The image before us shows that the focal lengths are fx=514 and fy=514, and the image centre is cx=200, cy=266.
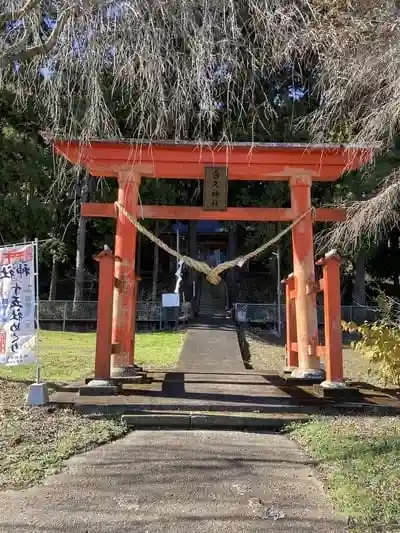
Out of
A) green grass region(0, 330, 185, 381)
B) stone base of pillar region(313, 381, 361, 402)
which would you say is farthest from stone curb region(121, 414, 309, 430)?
green grass region(0, 330, 185, 381)

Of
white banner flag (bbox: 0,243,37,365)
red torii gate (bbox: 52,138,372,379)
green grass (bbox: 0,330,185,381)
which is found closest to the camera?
white banner flag (bbox: 0,243,37,365)

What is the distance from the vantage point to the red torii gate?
7.23 metres

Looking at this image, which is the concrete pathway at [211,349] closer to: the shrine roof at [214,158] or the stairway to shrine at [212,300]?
the shrine roof at [214,158]

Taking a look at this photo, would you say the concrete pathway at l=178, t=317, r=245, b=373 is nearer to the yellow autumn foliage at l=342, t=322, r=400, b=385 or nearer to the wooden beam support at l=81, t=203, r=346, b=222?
the yellow autumn foliage at l=342, t=322, r=400, b=385

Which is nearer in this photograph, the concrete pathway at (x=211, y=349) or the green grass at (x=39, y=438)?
the green grass at (x=39, y=438)

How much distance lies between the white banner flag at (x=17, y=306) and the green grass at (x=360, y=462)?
3135 millimetres

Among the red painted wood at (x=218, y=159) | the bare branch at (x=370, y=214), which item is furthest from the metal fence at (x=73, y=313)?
the bare branch at (x=370, y=214)

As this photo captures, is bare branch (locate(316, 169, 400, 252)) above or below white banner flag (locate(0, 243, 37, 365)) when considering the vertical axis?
above

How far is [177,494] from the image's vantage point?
3.34 m

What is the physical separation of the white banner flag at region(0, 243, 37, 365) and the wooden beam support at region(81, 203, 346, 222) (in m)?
1.61

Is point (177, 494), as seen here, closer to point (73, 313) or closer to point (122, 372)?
point (122, 372)

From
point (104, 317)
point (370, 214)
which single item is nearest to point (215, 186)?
point (370, 214)

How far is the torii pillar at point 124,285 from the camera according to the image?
24.0ft

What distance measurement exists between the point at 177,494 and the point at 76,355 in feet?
28.4
